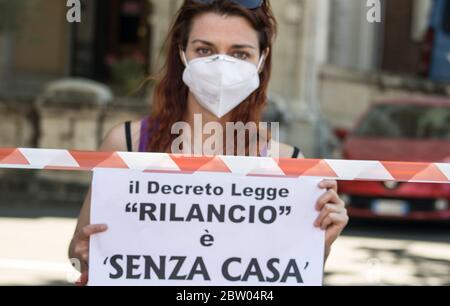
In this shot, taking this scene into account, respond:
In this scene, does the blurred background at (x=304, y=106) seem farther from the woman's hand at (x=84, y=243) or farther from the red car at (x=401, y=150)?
the woman's hand at (x=84, y=243)

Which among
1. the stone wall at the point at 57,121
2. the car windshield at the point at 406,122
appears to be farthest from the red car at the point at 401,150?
the stone wall at the point at 57,121

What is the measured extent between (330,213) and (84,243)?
0.76m

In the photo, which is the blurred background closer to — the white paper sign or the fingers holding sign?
the white paper sign

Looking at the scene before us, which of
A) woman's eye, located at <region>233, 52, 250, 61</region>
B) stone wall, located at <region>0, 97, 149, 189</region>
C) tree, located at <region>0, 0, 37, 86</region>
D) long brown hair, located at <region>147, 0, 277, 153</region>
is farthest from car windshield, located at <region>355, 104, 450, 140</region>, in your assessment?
woman's eye, located at <region>233, 52, 250, 61</region>

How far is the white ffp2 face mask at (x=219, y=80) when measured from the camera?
3195 mm

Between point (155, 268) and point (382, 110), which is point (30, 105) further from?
point (155, 268)

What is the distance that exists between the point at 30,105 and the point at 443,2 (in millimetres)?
7489

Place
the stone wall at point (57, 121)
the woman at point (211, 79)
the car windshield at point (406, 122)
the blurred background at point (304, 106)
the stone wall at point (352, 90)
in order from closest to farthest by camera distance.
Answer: the woman at point (211, 79), the blurred background at point (304, 106), the car windshield at point (406, 122), the stone wall at point (57, 121), the stone wall at point (352, 90)

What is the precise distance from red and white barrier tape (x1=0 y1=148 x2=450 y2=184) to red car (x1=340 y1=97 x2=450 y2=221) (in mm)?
8034

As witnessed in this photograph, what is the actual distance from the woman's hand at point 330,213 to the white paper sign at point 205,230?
0.02 meters

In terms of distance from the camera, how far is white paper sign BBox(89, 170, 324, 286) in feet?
10.0

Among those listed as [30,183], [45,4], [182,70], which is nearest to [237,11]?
[182,70]

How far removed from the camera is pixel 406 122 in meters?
12.6
